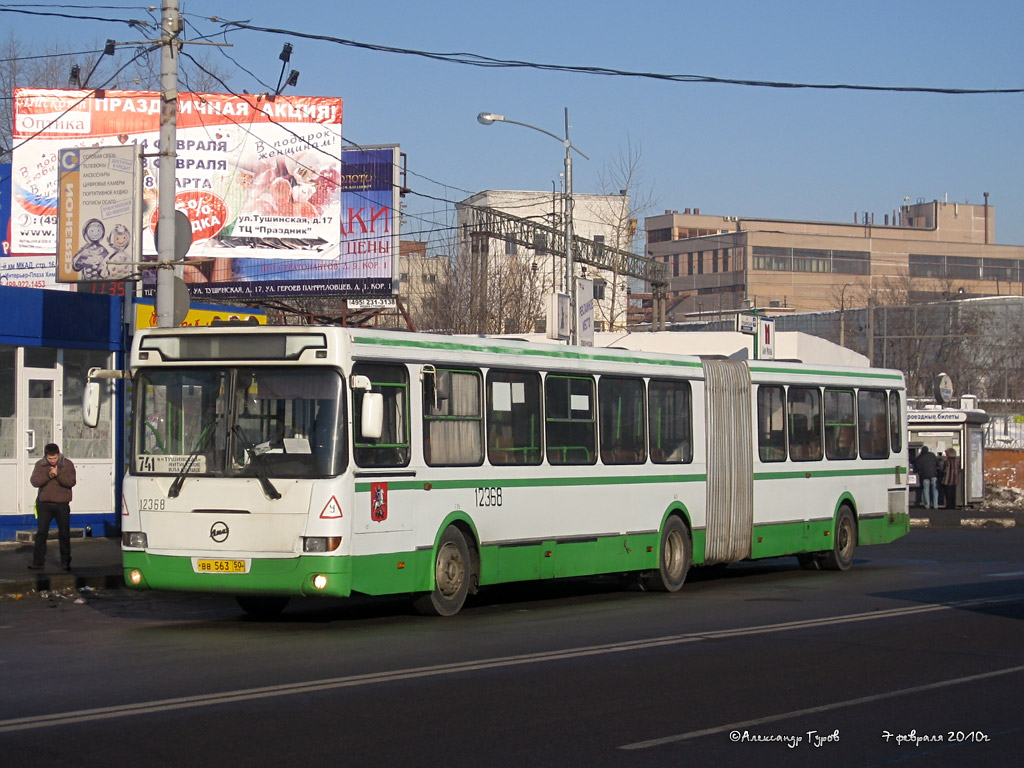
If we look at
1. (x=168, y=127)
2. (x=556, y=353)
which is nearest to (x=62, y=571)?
(x=168, y=127)

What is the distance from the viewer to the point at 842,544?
68.0ft

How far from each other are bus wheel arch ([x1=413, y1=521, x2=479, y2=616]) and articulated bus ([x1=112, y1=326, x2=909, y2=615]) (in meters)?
0.02

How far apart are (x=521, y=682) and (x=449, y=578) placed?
440cm

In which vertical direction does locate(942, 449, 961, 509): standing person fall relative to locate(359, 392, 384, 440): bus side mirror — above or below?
below

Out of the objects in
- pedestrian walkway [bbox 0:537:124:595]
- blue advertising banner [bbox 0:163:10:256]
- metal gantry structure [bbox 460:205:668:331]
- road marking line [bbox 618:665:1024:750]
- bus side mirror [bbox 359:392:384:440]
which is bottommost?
road marking line [bbox 618:665:1024:750]

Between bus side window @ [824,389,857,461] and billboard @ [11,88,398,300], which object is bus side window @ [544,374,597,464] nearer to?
bus side window @ [824,389,857,461]

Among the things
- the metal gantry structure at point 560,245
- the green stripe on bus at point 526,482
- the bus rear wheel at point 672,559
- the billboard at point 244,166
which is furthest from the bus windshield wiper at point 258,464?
the metal gantry structure at point 560,245

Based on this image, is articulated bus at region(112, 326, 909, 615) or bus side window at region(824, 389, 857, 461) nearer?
articulated bus at region(112, 326, 909, 615)

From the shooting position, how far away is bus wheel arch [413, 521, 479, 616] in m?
13.9

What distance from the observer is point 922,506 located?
3841 centimetres

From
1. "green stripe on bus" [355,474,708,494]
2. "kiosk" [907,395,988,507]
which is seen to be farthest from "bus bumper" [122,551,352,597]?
"kiosk" [907,395,988,507]

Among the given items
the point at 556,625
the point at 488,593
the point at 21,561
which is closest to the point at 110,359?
the point at 21,561

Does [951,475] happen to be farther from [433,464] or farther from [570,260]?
[433,464]

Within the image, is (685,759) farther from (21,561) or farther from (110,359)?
(110,359)
